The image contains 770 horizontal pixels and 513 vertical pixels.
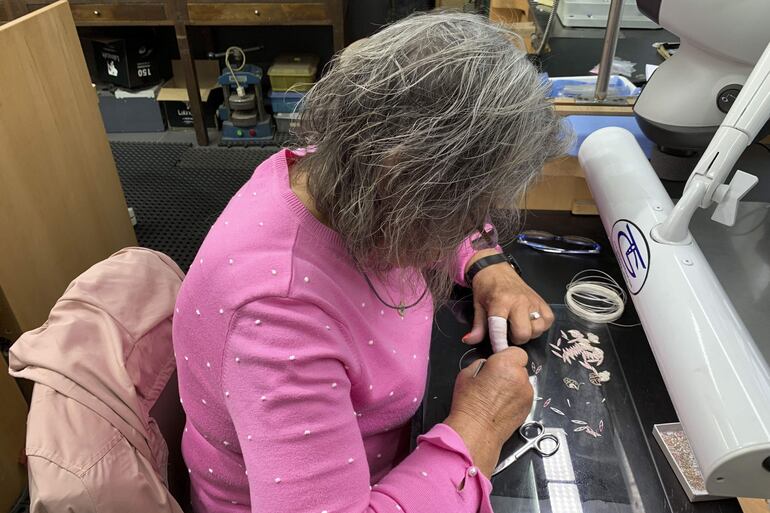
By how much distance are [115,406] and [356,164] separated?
400 millimetres

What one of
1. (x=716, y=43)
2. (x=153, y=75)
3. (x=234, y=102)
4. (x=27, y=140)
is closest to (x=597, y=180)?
(x=716, y=43)

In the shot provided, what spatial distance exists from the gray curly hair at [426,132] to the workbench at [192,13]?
7.10 feet

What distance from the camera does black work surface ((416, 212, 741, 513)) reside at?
63cm

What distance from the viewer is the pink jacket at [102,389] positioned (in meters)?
0.60

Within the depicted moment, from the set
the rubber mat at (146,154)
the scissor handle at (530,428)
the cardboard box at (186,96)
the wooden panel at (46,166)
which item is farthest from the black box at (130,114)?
the scissor handle at (530,428)

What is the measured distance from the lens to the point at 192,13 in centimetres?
264

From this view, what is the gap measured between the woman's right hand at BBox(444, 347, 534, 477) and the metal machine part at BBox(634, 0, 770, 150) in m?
0.42

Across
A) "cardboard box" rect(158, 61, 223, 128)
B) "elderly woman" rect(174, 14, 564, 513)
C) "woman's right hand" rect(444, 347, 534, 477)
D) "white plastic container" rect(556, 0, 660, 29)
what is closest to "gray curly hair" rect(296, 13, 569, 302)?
"elderly woman" rect(174, 14, 564, 513)

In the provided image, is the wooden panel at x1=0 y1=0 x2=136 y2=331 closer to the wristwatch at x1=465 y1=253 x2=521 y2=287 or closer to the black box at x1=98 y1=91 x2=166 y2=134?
the wristwatch at x1=465 y1=253 x2=521 y2=287

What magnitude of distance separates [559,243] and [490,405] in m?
0.42

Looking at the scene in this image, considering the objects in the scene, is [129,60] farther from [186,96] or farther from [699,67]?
[699,67]

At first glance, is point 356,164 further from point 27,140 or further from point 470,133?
point 27,140

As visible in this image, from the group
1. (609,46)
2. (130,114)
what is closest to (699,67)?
(609,46)

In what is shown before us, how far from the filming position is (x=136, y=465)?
25.6 inches
